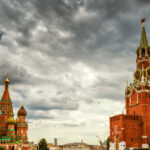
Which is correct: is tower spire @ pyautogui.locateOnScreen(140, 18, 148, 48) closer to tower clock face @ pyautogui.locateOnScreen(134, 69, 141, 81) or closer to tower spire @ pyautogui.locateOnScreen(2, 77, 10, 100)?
tower clock face @ pyautogui.locateOnScreen(134, 69, 141, 81)

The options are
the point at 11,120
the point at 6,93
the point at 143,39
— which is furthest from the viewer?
the point at 6,93

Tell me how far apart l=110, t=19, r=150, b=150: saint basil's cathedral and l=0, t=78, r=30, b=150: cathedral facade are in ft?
124

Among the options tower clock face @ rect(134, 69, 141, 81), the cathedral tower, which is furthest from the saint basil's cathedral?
the cathedral tower

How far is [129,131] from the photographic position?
65250 millimetres

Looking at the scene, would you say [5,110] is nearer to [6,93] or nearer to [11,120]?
[11,120]

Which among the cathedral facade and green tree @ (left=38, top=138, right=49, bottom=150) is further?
green tree @ (left=38, top=138, right=49, bottom=150)

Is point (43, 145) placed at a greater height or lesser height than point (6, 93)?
lesser

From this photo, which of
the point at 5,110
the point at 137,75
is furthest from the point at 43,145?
the point at 137,75

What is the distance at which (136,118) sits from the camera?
6756cm

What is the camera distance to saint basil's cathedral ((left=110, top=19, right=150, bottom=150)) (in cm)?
6469

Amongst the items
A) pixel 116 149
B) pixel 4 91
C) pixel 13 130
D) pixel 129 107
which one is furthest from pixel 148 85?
pixel 4 91

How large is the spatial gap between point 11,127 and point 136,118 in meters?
46.7

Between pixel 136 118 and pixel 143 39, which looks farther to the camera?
pixel 143 39

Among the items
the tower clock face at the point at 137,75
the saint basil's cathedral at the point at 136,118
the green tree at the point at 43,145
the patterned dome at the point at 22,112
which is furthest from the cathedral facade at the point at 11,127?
the tower clock face at the point at 137,75
